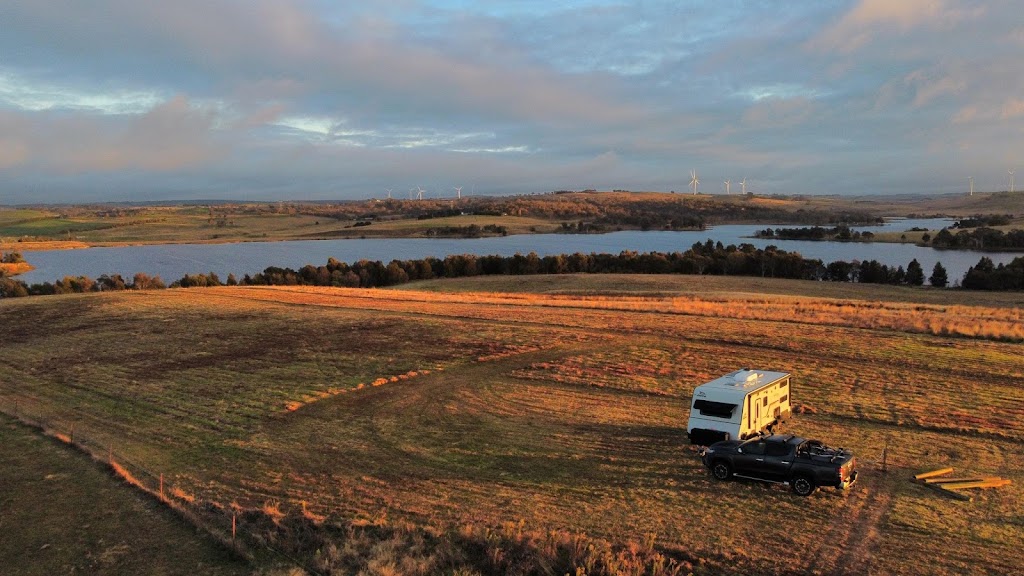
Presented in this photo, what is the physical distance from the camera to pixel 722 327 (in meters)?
32.5

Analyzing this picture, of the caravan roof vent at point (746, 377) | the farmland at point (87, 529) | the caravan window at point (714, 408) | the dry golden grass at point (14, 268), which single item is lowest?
the dry golden grass at point (14, 268)

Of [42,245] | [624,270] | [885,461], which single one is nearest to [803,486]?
[885,461]

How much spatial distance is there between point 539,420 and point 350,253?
4327 inches

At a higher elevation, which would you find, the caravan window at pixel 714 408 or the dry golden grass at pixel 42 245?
the caravan window at pixel 714 408

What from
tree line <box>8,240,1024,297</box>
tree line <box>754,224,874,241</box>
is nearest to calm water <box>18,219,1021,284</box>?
tree line <box>754,224,874,241</box>

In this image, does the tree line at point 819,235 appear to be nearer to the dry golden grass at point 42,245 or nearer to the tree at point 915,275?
the tree at point 915,275

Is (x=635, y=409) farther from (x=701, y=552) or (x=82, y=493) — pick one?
(x=82, y=493)

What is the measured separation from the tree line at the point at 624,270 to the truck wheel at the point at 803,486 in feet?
225

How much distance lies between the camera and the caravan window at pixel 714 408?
15.1 m

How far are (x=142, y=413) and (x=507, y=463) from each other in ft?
39.7

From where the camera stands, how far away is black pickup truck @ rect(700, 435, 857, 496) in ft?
42.3

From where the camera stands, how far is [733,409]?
592 inches

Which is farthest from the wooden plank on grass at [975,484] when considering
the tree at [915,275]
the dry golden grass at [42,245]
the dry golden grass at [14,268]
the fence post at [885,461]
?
the dry golden grass at [42,245]

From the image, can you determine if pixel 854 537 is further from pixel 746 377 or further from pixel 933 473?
pixel 746 377
